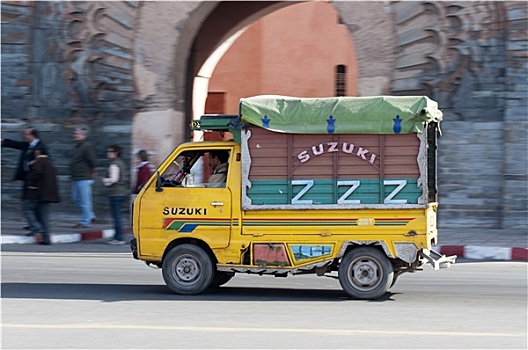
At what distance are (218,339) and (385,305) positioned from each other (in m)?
2.69

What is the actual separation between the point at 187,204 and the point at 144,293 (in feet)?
3.86

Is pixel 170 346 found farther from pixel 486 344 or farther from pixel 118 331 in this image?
pixel 486 344

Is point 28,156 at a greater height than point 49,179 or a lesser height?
greater

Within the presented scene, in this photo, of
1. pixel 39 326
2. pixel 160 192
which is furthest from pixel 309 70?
pixel 39 326

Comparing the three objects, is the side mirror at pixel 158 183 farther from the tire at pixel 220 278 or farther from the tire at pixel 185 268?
the tire at pixel 220 278

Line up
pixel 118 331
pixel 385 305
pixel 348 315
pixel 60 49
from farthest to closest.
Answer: pixel 60 49
pixel 385 305
pixel 348 315
pixel 118 331

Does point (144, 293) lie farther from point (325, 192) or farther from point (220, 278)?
point (325, 192)

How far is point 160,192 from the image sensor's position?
11242mm

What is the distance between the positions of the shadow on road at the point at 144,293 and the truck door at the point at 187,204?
57 cm

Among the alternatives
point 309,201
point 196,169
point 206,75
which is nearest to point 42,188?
point 196,169

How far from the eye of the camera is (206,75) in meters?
23.7

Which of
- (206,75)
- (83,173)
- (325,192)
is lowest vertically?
(325,192)

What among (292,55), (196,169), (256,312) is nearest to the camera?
(256,312)

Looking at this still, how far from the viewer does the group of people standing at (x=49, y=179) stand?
1695 cm
